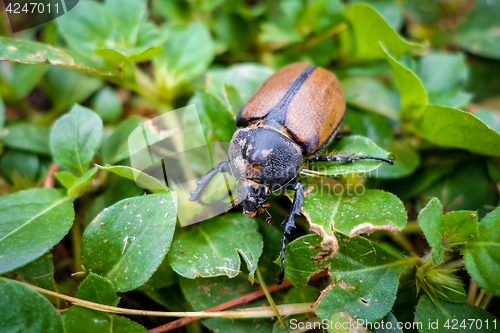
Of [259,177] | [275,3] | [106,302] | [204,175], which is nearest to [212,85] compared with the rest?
[204,175]

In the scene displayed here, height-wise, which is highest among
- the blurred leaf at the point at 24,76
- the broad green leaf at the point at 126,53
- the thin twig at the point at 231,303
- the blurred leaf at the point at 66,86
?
the broad green leaf at the point at 126,53

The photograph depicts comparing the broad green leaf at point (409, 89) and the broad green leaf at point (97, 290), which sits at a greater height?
the broad green leaf at point (409, 89)

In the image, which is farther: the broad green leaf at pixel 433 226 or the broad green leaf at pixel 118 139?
the broad green leaf at pixel 118 139

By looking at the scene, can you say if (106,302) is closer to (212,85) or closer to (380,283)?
(380,283)

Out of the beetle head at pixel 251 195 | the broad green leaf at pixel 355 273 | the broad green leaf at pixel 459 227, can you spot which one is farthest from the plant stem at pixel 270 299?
the broad green leaf at pixel 459 227

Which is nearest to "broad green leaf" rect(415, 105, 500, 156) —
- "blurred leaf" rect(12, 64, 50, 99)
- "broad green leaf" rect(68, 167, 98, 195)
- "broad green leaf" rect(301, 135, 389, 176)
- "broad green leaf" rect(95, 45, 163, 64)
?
"broad green leaf" rect(301, 135, 389, 176)

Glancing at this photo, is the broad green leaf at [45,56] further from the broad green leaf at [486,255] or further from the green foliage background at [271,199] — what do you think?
the broad green leaf at [486,255]

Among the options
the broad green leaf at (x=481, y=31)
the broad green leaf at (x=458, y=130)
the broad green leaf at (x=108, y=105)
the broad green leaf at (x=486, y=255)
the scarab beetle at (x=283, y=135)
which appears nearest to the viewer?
the broad green leaf at (x=486, y=255)

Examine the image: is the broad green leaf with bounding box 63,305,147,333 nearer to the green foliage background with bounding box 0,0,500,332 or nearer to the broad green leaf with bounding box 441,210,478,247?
the green foliage background with bounding box 0,0,500,332
